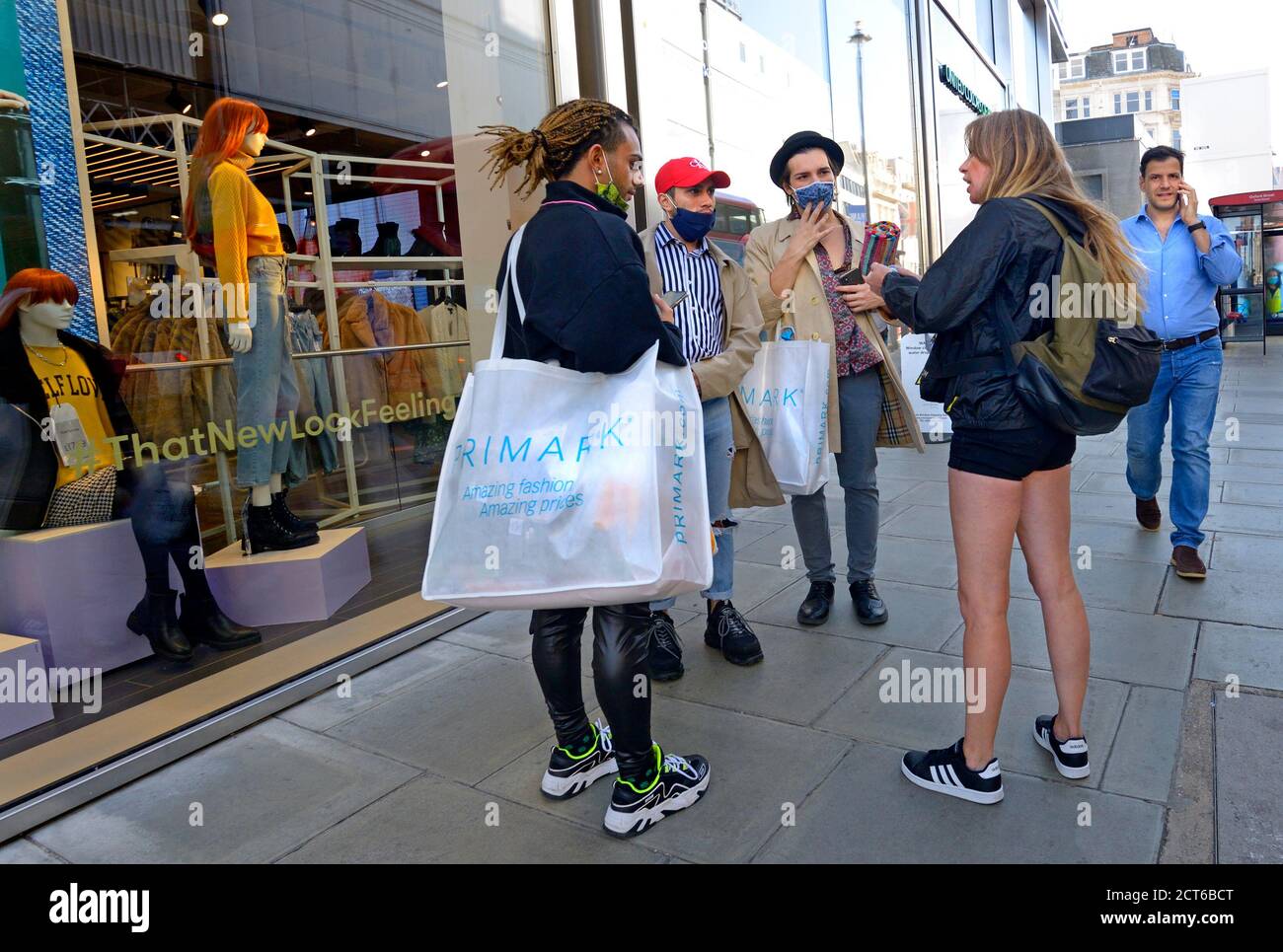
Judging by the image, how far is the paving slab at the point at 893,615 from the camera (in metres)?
4.03

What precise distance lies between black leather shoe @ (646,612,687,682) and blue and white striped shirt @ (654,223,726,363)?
1062mm

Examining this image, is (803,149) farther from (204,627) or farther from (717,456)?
(204,627)

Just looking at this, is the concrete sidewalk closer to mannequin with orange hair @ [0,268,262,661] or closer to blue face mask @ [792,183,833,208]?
mannequin with orange hair @ [0,268,262,661]

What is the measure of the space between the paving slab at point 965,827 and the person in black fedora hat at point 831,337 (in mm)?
1476

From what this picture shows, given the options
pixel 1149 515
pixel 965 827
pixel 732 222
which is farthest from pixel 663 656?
pixel 732 222

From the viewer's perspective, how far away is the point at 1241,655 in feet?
11.7

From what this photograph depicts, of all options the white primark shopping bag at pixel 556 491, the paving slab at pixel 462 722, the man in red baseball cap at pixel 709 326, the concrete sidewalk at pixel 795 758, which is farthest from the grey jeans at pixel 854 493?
the white primark shopping bag at pixel 556 491

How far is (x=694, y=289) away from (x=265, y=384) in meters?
2.08

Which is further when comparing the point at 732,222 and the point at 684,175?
the point at 732,222

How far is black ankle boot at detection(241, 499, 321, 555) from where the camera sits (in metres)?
4.37

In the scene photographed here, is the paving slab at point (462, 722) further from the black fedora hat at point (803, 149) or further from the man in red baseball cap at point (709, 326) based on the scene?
the black fedora hat at point (803, 149)
